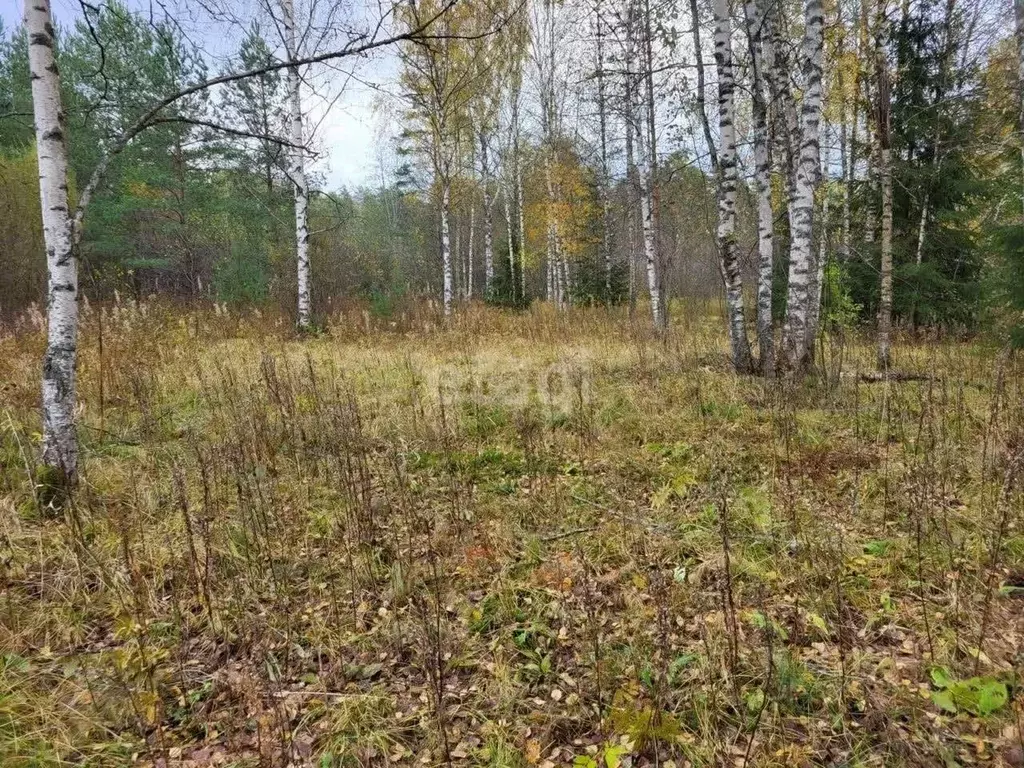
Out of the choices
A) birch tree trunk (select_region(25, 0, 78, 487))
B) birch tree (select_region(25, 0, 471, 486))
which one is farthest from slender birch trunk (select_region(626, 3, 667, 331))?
birch tree trunk (select_region(25, 0, 78, 487))

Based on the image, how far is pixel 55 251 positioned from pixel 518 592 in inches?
139

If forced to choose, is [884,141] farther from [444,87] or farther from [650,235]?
[444,87]

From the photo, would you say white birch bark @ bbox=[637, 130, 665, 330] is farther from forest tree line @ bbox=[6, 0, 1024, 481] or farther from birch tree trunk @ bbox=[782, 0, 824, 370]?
birch tree trunk @ bbox=[782, 0, 824, 370]

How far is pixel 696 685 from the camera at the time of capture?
2131 millimetres

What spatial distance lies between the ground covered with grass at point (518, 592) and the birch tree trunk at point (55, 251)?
0.67 feet

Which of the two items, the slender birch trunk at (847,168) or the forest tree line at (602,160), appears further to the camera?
the slender birch trunk at (847,168)

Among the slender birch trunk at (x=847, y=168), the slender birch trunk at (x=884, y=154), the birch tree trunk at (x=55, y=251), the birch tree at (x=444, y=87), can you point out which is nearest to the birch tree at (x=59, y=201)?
the birch tree trunk at (x=55, y=251)

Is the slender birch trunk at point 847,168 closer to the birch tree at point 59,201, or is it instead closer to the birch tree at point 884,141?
the birch tree at point 884,141

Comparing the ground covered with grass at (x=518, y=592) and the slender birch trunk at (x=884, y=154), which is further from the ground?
the slender birch trunk at (x=884, y=154)

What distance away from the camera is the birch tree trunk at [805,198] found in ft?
18.0

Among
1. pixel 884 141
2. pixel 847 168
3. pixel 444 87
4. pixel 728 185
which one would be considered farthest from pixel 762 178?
pixel 847 168

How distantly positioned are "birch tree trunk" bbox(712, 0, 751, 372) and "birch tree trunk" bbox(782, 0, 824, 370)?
64 centimetres

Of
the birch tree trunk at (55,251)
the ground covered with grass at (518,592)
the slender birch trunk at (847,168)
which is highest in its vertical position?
the slender birch trunk at (847,168)

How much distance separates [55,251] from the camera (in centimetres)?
325
